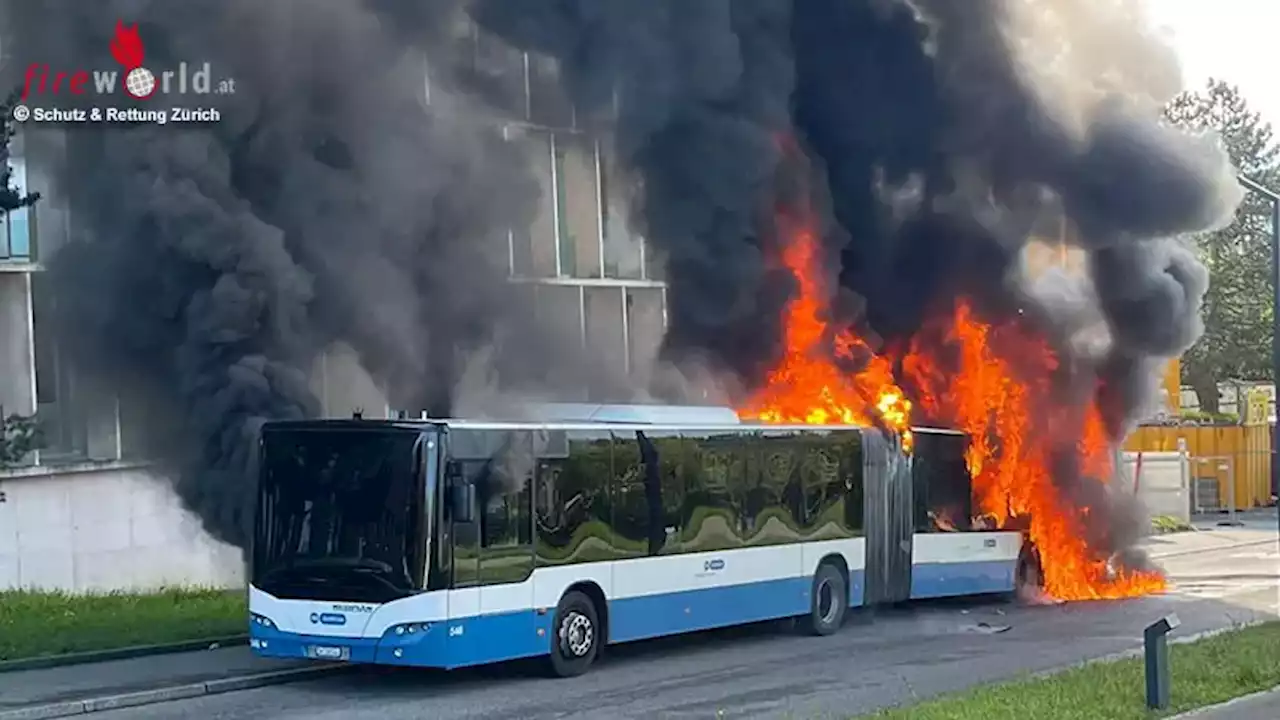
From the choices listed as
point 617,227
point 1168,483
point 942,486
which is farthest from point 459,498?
point 1168,483

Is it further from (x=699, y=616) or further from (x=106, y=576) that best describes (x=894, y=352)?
(x=106, y=576)

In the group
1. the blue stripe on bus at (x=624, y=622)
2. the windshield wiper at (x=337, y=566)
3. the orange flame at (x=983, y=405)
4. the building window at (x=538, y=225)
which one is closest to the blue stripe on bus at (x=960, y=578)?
the blue stripe on bus at (x=624, y=622)

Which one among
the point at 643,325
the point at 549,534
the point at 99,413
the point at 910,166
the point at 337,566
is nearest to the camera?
the point at 337,566

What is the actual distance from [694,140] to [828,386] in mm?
3823

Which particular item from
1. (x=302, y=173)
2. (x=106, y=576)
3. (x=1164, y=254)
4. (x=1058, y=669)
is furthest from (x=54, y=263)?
(x=1164, y=254)

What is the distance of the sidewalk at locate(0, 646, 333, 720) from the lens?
13.3m

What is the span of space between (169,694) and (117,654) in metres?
2.15

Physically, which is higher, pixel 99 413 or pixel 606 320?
pixel 606 320

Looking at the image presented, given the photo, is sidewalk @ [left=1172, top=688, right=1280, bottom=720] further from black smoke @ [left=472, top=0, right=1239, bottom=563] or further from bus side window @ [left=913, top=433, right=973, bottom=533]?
black smoke @ [left=472, top=0, right=1239, bottom=563]

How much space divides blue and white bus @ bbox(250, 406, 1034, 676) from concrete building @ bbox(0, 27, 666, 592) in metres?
4.10

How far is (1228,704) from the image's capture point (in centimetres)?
1150

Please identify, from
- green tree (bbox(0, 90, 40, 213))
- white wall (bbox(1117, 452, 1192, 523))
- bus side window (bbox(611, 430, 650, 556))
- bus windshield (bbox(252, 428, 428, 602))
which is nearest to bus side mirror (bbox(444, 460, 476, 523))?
bus windshield (bbox(252, 428, 428, 602))

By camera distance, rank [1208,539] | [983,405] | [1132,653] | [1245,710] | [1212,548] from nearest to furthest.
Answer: [1245,710]
[1132,653]
[983,405]
[1212,548]
[1208,539]

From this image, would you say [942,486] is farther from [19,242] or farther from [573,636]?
[19,242]
